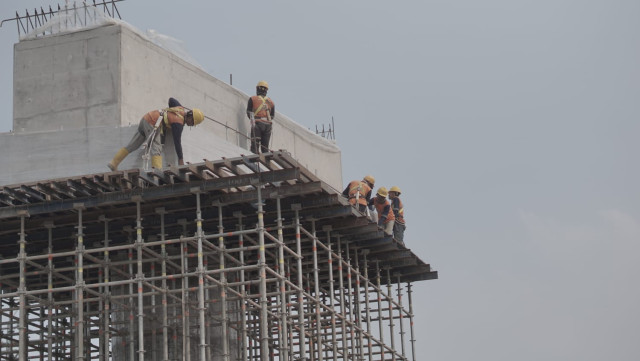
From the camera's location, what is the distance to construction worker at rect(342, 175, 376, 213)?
43250 mm

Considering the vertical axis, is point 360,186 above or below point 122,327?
above

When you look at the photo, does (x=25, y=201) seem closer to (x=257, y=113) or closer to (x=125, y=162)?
(x=125, y=162)

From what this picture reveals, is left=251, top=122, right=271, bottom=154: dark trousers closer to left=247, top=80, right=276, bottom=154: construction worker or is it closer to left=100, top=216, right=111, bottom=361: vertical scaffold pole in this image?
left=247, top=80, right=276, bottom=154: construction worker

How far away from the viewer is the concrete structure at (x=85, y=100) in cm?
3828

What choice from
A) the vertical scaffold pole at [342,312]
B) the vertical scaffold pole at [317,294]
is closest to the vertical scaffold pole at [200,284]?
the vertical scaffold pole at [317,294]

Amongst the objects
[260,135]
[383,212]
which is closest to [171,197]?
[260,135]

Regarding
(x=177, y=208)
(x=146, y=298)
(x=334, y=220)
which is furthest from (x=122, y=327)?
(x=334, y=220)

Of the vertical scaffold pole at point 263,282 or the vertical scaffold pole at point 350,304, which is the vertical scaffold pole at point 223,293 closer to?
the vertical scaffold pole at point 263,282

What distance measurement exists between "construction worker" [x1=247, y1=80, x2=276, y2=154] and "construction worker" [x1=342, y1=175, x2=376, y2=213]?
3369 millimetres

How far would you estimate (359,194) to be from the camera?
43.5 meters

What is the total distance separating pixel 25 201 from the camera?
37.8m

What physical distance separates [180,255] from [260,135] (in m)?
5.07

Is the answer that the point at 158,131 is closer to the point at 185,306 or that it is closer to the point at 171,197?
the point at 171,197

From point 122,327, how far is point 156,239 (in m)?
2.76
